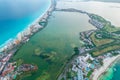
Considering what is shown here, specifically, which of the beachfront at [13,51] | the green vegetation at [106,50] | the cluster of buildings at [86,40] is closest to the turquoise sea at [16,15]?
the beachfront at [13,51]

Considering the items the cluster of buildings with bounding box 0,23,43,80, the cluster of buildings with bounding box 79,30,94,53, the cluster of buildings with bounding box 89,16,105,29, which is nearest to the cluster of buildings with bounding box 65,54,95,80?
the cluster of buildings with bounding box 79,30,94,53

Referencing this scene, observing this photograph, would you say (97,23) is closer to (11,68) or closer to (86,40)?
(86,40)

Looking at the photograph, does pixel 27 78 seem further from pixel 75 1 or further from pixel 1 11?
pixel 75 1

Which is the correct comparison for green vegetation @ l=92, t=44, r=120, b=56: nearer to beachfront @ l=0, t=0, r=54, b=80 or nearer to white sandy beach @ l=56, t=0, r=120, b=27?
beachfront @ l=0, t=0, r=54, b=80

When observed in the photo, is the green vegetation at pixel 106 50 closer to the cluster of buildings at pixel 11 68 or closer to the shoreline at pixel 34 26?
the cluster of buildings at pixel 11 68

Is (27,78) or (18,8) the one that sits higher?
(18,8)

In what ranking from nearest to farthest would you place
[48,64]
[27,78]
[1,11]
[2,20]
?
[27,78] < [48,64] < [2,20] < [1,11]

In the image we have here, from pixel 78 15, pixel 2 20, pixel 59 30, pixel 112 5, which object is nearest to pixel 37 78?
pixel 59 30
